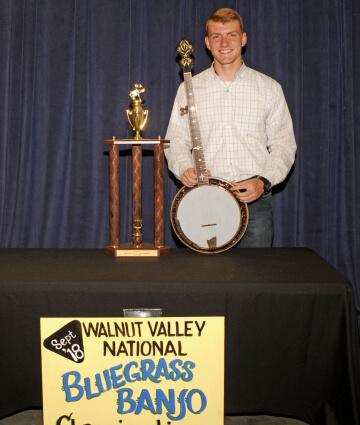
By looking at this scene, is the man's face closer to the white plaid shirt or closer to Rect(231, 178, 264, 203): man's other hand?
the white plaid shirt

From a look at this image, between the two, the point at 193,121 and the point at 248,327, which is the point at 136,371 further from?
the point at 193,121

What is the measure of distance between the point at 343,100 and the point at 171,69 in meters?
0.97

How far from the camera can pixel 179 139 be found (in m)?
2.31

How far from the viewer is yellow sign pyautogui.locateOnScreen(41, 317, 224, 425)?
1422 millimetres

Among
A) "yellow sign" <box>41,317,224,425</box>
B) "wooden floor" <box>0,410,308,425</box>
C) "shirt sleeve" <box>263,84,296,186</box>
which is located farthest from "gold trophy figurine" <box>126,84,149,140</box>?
"wooden floor" <box>0,410,308,425</box>

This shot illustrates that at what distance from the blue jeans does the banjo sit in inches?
14.6

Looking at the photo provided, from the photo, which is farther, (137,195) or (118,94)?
(118,94)

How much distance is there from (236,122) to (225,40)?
0.34 m

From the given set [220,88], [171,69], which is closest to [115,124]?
[171,69]

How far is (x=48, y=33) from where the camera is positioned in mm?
3086

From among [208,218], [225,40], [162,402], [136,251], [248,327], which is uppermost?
[225,40]

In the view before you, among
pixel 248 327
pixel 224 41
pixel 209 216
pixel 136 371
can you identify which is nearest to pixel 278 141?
pixel 224 41

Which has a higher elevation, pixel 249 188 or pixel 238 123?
pixel 238 123

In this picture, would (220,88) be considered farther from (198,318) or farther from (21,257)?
(198,318)
